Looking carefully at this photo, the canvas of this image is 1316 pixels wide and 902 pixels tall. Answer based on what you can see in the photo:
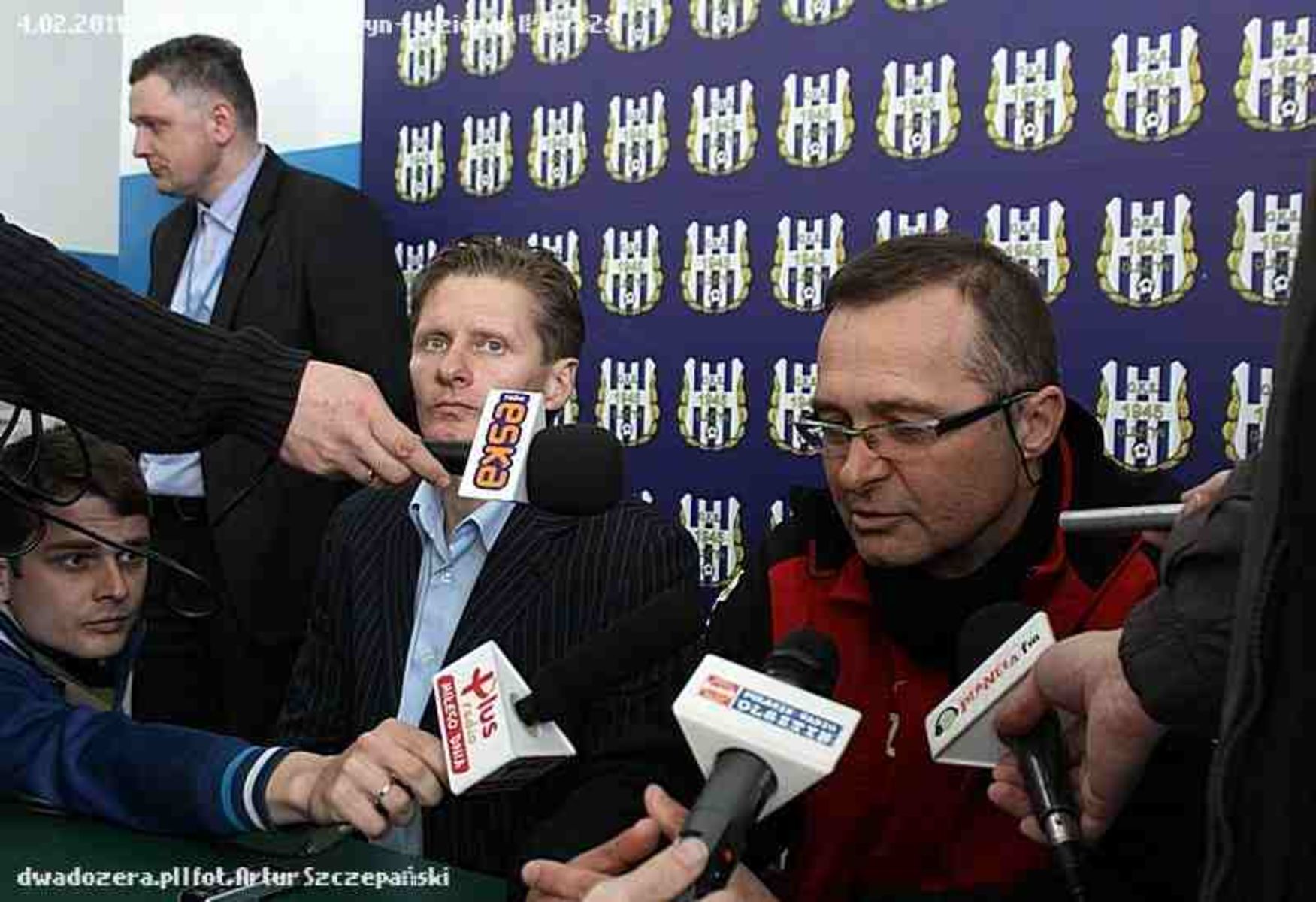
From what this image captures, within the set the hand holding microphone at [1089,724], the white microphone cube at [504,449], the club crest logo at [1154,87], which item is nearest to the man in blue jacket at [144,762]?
the white microphone cube at [504,449]

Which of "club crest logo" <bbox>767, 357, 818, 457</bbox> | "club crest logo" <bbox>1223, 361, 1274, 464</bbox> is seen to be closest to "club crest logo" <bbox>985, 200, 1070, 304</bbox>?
"club crest logo" <bbox>1223, 361, 1274, 464</bbox>

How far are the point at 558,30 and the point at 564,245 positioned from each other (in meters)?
0.41

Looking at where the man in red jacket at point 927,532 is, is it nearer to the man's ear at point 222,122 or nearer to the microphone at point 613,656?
the microphone at point 613,656

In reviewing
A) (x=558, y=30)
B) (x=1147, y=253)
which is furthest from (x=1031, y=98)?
(x=558, y=30)

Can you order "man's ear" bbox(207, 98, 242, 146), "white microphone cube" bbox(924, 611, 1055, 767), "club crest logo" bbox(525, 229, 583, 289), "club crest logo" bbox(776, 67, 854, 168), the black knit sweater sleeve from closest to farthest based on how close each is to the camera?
1. "white microphone cube" bbox(924, 611, 1055, 767)
2. the black knit sweater sleeve
3. "club crest logo" bbox(776, 67, 854, 168)
4. "club crest logo" bbox(525, 229, 583, 289)
5. "man's ear" bbox(207, 98, 242, 146)

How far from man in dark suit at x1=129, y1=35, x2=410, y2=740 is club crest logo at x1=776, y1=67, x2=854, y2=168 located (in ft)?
3.12

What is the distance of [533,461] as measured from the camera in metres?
1.18

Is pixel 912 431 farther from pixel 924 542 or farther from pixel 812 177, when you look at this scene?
pixel 812 177

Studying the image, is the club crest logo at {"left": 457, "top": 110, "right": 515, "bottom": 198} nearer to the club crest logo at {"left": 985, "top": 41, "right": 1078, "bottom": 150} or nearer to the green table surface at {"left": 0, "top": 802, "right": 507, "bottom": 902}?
the club crest logo at {"left": 985, "top": 41, "right": 1078, "bottom": 150}

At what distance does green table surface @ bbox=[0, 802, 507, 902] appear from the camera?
45.7 inches

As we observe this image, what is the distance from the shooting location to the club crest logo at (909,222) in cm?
228

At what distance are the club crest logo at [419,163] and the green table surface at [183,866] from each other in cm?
191

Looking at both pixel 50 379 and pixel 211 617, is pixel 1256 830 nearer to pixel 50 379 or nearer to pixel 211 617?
pixel 50 379

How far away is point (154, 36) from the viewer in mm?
3531
